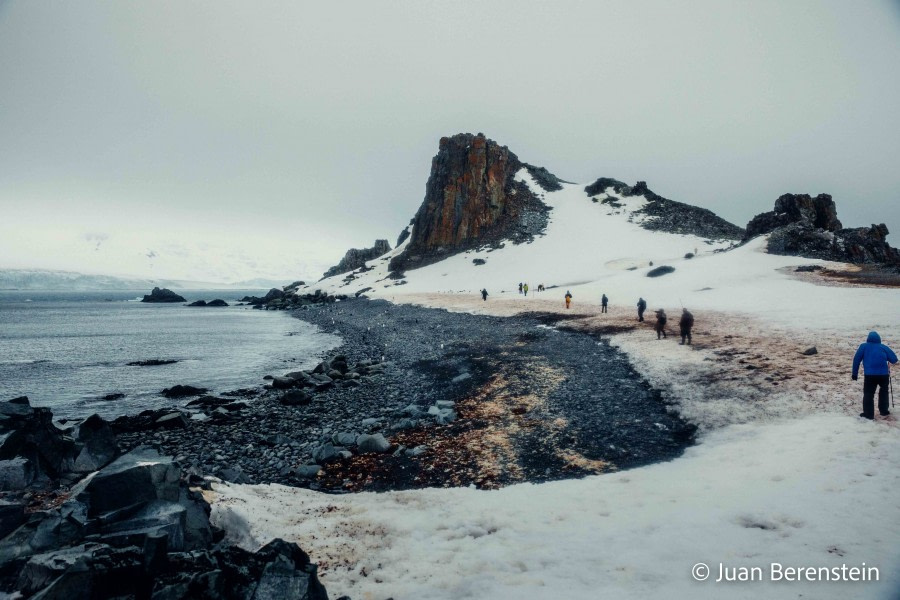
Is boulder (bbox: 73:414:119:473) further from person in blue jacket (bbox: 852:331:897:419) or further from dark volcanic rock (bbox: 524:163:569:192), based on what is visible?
dark volcanic rock (bbox: 524:163:569:192)

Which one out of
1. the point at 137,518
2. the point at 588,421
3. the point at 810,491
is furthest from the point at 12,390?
the point at 810,491

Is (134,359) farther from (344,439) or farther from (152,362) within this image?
(344,439)

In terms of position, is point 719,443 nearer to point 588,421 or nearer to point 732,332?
point 588,421

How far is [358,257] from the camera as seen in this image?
141 meters

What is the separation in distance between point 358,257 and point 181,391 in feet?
398

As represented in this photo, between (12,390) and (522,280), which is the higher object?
(522,280)

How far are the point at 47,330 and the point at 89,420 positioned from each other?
64.0m

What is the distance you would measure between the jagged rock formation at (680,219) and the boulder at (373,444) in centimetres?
9699

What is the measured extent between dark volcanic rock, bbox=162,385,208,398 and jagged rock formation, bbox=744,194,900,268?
60.9 meters

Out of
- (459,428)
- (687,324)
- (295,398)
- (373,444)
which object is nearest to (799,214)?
(687,324)

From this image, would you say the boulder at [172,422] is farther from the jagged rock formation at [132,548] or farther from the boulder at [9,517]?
the boulder at [9,517]

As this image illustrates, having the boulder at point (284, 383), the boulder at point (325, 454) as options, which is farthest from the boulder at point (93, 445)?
the boulder at point (284, 383)

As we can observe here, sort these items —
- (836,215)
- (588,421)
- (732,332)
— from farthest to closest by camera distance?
(836,215)
(732,332)
(588,421)

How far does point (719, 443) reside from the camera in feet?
34.8
